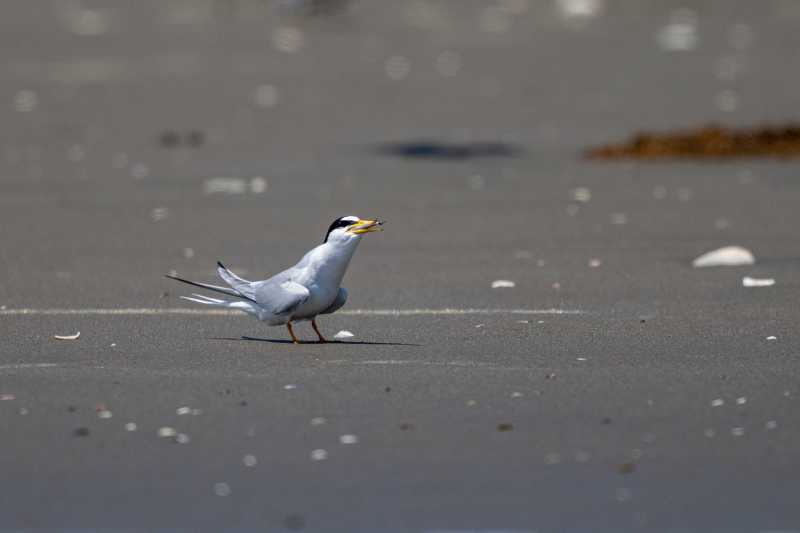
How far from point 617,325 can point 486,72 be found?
15638 mm

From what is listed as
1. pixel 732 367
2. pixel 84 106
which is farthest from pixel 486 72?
pixel 732 367

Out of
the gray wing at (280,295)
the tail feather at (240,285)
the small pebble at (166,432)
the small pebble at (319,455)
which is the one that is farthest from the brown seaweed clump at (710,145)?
the small pebble at (319,455)

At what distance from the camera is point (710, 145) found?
1684 centimetres

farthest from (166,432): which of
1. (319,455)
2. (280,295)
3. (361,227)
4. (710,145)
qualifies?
(710,145)

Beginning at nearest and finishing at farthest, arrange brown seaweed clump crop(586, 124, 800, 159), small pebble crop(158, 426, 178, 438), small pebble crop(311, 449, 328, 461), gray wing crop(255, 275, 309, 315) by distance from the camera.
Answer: small pebble crop(311, 449, 328, 461) < small pebble crop(158, 426, 178, 438) < gray wing crop(255, 275, 309, 315) < brown seaweed clump crop(586, 124, 800, 159)

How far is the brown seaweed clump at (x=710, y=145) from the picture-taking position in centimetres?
1662

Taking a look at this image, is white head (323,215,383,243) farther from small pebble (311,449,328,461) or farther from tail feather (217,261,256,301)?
small pebble (311,449,328,461)

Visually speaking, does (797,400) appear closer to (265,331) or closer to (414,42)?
(265,331)

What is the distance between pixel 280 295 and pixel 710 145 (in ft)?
31.5

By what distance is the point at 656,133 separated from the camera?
1833 centimetres

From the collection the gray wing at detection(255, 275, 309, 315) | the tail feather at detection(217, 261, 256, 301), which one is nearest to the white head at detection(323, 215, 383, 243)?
the gray wing at detection(255, 275, 309, 315)

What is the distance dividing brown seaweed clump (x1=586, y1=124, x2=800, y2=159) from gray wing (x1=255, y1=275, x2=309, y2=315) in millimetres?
9024

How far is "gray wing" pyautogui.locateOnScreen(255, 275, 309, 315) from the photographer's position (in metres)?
8.02

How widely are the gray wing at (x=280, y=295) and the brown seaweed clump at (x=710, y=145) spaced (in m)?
9.02
